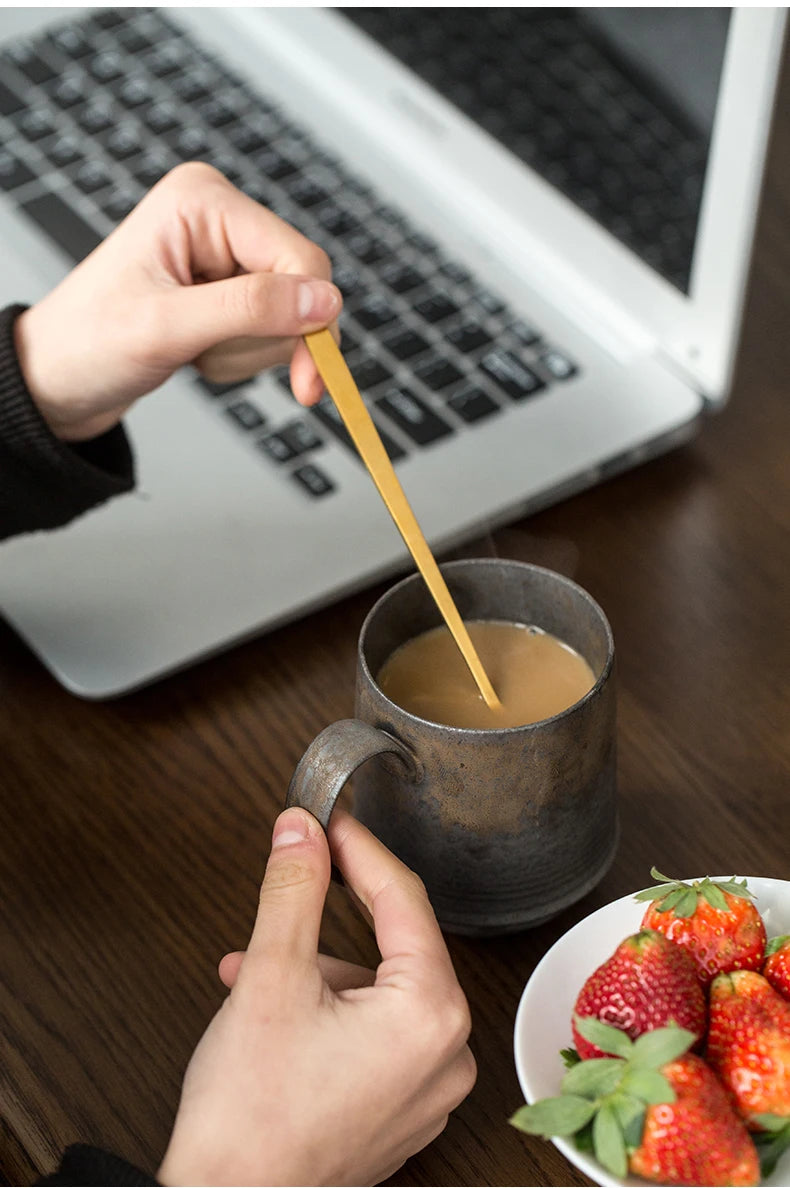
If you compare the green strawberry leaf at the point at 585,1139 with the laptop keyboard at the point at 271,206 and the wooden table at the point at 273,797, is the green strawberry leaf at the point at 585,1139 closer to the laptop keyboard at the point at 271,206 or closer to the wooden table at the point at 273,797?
the wooden table at the point at 273,797

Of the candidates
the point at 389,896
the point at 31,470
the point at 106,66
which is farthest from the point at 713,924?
the point at 106,66

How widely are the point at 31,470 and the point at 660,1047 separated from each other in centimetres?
49

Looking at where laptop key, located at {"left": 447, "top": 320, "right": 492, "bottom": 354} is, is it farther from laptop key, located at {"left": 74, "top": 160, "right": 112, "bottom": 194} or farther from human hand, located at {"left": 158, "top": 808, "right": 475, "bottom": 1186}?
human hand, located at {"left": 158, "top": 808, "right": 475, "bottom": 1186}

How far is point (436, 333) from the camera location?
94 centimetres

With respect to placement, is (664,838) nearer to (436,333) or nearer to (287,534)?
(287,534)

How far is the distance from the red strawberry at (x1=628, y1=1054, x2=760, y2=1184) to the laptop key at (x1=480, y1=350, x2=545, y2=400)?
1.65 ft

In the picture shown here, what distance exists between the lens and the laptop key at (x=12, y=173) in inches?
41.8

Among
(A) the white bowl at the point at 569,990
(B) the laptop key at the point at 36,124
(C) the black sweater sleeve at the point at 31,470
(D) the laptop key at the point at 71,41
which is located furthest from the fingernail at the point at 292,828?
(D) the laptop key at the point at 71,41

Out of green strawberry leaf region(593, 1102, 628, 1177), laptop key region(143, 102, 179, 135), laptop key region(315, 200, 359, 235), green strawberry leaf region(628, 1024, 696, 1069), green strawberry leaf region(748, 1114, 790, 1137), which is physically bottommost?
green strawberry leaf region(748, 1114, 790, 1137)

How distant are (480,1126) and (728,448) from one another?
1.57 feet

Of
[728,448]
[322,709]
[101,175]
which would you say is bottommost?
[728,448]

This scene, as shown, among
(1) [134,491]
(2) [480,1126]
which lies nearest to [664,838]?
(2) [480,1126]

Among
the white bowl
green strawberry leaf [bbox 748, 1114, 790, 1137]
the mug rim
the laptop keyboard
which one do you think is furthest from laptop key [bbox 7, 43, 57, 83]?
green strawberry leaf [bbox 748, 1114, 790, 1137]

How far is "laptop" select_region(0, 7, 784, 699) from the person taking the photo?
31.1 inches
